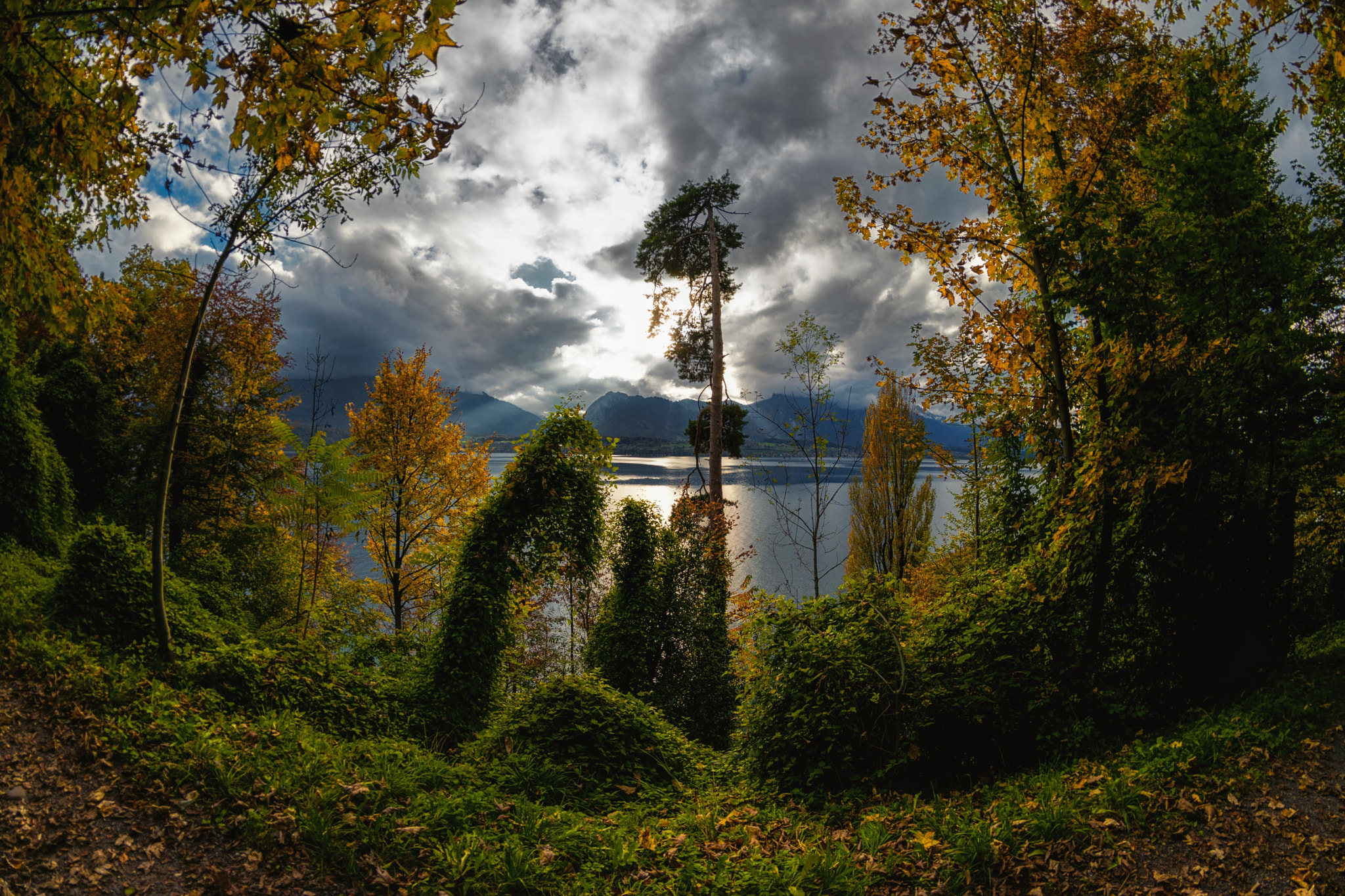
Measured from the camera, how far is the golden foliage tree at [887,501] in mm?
17438

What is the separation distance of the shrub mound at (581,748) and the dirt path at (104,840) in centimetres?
199

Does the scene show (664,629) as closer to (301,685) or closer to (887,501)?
(301,685)

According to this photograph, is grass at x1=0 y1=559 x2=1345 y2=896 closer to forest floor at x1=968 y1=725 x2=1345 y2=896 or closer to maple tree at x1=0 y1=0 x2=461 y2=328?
forest floor at x1=968 y1=725 x2=1345 y2=896

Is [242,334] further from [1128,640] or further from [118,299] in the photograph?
[1128,640]

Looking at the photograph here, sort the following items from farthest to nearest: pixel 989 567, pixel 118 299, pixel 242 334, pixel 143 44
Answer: pixel 242 334 → pixel 989 567 → pixel 118 299 → pixel 143 44

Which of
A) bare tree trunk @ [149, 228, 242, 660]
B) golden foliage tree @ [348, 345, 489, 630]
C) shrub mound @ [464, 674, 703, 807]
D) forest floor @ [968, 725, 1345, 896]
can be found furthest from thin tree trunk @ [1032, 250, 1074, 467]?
golden foliage tree @ [348, 345, 489, 630]

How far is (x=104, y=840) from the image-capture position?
10.6 feet

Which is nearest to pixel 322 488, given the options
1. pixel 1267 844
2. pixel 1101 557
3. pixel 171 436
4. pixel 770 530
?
pixel 171 436

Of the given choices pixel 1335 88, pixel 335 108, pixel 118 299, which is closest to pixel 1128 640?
pixel 1335 88

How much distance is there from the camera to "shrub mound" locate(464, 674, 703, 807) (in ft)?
16.5

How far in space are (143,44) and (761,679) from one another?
7.07 meters

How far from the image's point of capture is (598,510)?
8828mm

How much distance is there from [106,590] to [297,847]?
4854 mm

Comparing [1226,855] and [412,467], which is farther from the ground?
[412,467]
